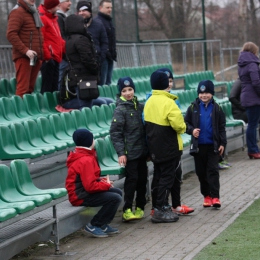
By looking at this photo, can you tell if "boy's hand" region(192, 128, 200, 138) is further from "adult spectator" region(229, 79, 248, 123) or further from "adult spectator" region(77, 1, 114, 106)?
"adult spectator" region(229, 79, 248, 123)

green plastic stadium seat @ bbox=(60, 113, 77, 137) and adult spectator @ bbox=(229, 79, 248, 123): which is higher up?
green plastic stadium seat @ bbox=(60, 113, 77, 137)

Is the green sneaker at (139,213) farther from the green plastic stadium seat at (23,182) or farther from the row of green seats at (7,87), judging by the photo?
the row of green seats at (7,87)

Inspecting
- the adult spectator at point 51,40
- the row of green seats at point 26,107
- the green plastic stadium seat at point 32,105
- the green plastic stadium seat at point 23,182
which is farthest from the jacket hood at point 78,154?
the adult spectator at point 51,40

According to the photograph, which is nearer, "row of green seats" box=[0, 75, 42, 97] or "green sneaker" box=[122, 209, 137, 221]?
"green sneaker" box=[122, 209, 137, 221]

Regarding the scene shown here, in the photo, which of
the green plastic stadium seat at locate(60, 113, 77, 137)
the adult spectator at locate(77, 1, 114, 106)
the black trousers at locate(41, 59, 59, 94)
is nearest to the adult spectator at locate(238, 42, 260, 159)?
the adult spectator at locate(77, 1, 114, 106)

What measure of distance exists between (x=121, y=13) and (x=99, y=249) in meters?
12.8

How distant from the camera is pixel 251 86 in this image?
43.9 feet

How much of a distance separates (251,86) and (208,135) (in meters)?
3.99

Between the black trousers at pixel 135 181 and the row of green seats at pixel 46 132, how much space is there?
985 mm

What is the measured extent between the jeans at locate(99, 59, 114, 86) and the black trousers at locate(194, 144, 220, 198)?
16.6ft

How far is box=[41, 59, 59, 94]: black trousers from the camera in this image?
41.8 ft

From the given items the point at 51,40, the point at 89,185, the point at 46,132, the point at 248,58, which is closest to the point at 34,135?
the point at 46,132

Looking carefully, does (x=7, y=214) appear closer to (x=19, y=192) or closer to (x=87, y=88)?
(x=19, y=192)

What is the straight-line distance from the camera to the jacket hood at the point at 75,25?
1170cm
